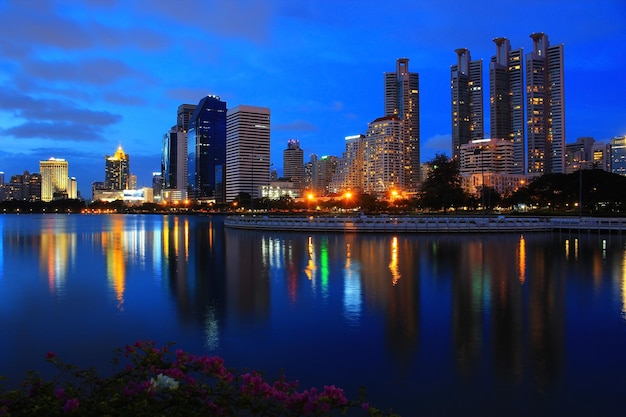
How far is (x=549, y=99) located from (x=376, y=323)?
213765mm

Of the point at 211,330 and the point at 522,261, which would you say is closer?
the point at 211,330

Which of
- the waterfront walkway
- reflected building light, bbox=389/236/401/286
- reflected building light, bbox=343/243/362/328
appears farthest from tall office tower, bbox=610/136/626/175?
reflected building light, bbox=343/243/362/328

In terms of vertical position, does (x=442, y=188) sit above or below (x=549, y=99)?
below

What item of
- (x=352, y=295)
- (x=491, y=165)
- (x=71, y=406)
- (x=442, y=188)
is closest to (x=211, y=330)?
(x=352, y=295)

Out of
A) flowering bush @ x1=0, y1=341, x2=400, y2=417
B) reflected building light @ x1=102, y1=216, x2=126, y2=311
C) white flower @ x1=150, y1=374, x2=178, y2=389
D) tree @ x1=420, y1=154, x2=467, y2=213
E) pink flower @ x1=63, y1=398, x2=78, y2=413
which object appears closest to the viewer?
pink flower @ x1=63, y1=398, x2=78, y2=413

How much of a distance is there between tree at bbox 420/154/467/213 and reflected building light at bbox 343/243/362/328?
67968 millimetres

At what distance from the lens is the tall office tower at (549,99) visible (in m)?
195

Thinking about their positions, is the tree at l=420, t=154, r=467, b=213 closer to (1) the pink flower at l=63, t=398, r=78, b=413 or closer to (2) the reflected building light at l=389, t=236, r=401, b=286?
(2) the reflected building light at l=389, t=236, r=401, b=286

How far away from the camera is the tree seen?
88.9m

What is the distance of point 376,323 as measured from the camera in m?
13.0

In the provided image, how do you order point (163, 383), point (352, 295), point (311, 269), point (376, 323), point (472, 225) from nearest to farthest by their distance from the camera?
point (163, 383), point (376, 323), point (352, 295), point (311, 269), point (472, 225)

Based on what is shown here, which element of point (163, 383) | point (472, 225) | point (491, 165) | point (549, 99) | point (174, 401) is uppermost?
point (549, 99)

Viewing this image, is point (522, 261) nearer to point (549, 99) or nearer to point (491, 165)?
point (491, 165)

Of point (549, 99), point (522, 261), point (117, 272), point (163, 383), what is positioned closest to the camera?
point (163, 383)
